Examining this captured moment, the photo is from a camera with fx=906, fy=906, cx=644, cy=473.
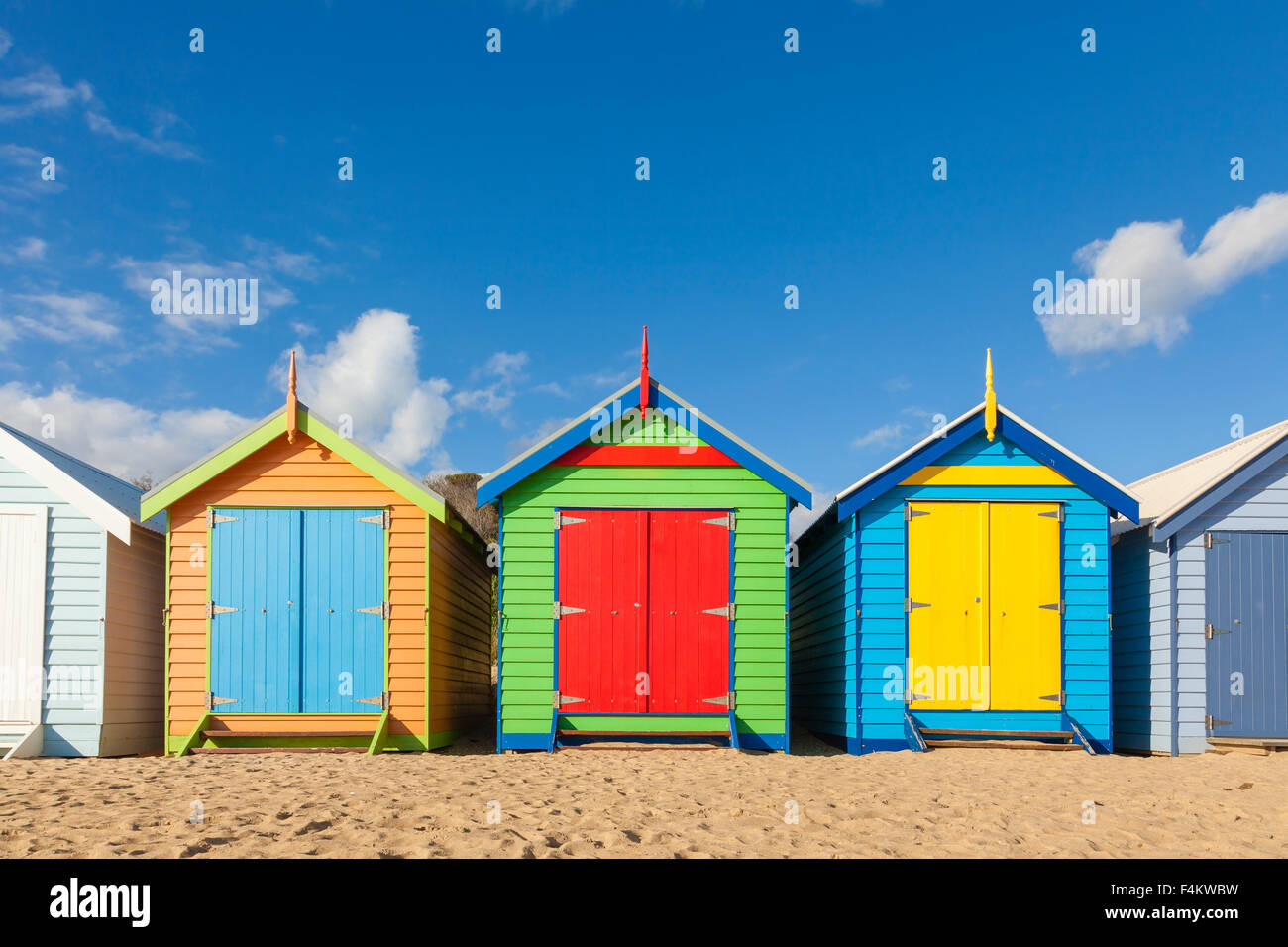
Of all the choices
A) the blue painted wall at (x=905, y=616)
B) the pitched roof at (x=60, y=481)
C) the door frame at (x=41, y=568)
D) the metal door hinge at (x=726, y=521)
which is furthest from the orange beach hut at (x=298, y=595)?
the blue painted wall at (x=905, y=616)

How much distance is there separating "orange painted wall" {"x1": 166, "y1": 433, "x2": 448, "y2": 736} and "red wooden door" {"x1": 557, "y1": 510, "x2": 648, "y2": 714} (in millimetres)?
1684

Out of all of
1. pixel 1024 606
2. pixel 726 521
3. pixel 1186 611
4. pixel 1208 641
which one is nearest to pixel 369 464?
pixel 726 521

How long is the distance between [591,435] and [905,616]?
4277 mm

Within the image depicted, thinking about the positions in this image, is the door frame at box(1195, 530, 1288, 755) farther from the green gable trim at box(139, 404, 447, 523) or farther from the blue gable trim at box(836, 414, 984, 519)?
the green gable trim at box(139, 404, 447, 523)

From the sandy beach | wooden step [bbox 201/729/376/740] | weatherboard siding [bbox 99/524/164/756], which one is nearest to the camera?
the sandy beach

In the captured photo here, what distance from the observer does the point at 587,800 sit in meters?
6.88

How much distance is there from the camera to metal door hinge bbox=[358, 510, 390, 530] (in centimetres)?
1057

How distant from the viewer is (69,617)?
10.6 meters

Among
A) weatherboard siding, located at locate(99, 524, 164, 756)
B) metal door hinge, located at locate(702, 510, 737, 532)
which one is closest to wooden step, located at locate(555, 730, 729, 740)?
metal door hinge, located at locate(702, 510, 737, 532)

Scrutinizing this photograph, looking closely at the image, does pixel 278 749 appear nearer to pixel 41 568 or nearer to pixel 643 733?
pixel 41 568

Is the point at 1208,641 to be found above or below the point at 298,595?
below

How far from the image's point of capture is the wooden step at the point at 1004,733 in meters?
10.5

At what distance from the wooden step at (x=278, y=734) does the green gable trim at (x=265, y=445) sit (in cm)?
260
